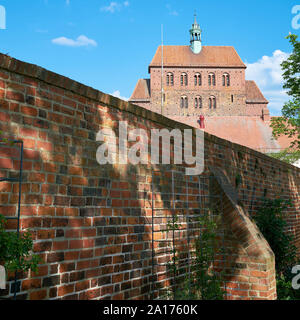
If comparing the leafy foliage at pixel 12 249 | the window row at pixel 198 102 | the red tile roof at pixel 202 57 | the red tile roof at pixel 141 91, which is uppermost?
the red tile roof at pixel 202 57

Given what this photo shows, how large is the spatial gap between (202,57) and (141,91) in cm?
1304

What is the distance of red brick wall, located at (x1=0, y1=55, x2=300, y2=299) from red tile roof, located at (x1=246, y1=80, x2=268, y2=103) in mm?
61268

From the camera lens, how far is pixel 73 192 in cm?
345

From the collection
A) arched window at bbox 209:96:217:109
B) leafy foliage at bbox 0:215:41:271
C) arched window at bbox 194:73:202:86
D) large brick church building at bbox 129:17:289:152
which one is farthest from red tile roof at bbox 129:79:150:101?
leafy foliage at bbox 0:215:41:271

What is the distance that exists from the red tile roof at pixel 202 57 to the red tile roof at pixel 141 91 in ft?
15.2

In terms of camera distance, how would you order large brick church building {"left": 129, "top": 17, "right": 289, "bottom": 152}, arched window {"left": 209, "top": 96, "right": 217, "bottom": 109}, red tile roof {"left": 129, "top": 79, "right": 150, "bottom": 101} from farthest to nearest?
arched window {"left": 209, "top": 96, "right": 217, "bottom": 109} < red tile roof {"left": 129, "top": 79, "right": 150, "bottom": 101} < large brick church building {"left": 129, "top": 17, "right": 289, "bottom": 152}

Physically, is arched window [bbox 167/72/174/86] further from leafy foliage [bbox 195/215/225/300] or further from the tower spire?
leafy foliage [bbox 195/215/225/300]

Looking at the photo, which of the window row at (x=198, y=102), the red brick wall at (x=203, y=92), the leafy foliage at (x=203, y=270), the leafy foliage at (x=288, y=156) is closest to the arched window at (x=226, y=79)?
the red brick wall at (x=203, y=92)

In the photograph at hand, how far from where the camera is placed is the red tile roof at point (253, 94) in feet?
205

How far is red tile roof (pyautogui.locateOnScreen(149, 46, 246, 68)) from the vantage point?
62147 mm

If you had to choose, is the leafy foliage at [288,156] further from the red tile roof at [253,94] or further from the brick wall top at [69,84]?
the red tile roof at [253,94]

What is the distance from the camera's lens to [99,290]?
3629 millimetres

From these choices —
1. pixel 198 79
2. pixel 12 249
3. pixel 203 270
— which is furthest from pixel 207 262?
pixel 198 79

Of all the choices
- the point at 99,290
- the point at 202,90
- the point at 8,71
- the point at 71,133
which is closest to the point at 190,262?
the point at 99,290
